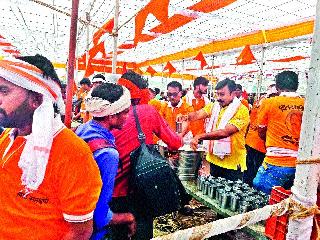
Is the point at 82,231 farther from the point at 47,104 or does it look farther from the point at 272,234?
the point at 272,234

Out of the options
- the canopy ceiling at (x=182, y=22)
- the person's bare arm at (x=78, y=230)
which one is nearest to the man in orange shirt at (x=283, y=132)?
the canopy ceiling at (x=182, y=22)

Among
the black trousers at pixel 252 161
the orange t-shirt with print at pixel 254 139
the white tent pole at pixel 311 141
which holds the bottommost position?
the black trousers at pixel 252 161

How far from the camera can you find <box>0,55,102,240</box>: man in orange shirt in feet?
3.93

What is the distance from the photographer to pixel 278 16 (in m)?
7.75

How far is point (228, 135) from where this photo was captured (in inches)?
138

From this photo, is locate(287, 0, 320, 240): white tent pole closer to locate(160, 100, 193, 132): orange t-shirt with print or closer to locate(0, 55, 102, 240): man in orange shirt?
locate(0, 55, 102, 240): man in orange shirt

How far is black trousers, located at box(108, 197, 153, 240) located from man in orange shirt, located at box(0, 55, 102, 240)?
88 centimetres

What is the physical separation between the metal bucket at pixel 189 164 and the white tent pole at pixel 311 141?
2.39 metres

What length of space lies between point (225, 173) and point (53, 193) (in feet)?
9.17

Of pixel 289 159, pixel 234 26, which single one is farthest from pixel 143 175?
pixel 234 26

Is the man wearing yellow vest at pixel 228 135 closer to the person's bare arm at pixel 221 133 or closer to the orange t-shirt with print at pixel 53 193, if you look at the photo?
the person's bare arm at pixel 221 133

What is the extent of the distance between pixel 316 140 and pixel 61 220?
106 centimetres

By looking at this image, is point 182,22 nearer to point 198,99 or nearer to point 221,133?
point 198,99

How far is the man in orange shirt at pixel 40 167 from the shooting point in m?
1.20
